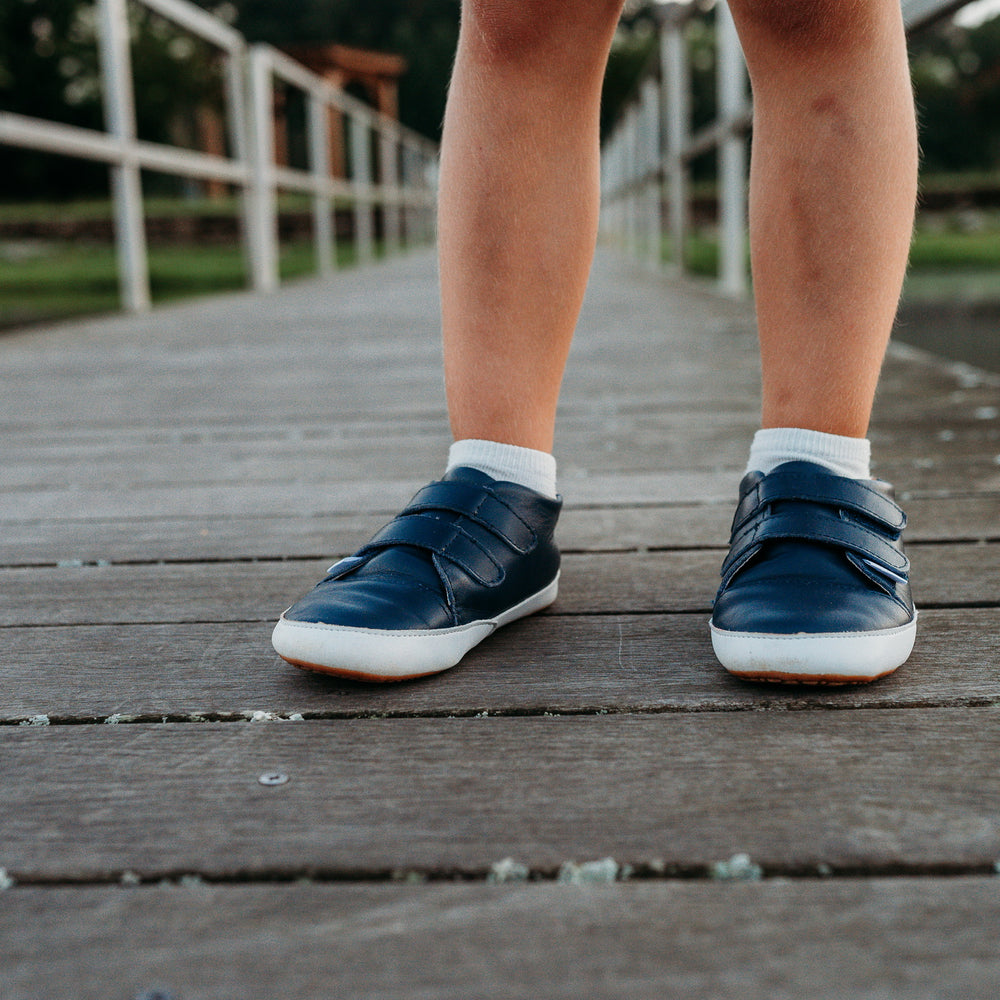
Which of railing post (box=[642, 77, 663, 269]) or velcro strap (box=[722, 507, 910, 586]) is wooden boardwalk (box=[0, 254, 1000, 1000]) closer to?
velcro strap (box=[722, 507, 910, 586])

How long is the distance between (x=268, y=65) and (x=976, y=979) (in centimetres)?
413

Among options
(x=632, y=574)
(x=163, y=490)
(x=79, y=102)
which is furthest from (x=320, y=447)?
(x=79, y=102)

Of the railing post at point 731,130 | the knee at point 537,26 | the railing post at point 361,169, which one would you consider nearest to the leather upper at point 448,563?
the knee at point 537,26

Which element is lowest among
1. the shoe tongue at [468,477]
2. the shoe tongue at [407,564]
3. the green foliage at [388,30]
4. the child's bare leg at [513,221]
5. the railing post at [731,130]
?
the shoe tongue at [407,564]

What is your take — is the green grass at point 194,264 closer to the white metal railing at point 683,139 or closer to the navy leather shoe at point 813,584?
the white metal railing at point 683,139

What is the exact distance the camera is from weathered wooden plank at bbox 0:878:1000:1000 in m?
0.28

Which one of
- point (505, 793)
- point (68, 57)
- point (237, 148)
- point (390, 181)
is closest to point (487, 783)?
point (505, 793)

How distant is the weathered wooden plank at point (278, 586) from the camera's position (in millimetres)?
604

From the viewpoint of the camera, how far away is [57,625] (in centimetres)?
59

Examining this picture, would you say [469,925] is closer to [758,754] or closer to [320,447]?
[758,754]

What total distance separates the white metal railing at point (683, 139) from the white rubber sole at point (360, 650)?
2.41 ft

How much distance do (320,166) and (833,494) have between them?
452 cm

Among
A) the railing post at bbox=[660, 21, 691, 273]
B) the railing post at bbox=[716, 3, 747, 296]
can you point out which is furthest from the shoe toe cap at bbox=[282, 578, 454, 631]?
the railing post at bbox=[660, 21, 691, 273]

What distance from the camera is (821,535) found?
0.53 metres
